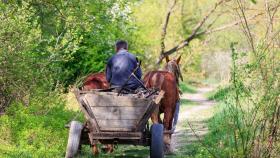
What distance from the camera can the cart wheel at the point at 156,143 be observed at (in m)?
9.19

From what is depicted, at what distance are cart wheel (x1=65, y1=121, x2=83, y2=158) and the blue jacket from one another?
1.19 metres

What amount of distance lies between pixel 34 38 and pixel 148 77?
259 centimetres

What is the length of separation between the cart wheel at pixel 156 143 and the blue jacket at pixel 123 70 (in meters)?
1.16

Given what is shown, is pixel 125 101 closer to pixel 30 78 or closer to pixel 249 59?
pixel 249 59

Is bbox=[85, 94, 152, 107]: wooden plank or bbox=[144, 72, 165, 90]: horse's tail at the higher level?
bbox=[144, 72, 165, 90]: horse's tail

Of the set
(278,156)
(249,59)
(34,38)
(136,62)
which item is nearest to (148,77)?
(136,62)

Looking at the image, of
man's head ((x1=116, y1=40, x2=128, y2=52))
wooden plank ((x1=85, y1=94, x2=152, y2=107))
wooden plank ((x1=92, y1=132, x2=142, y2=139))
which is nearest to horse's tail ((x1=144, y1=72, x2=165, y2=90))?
man's head ((x1=116, y1=40, x2=128, y2=52))

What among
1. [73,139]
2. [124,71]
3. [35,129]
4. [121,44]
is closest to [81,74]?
[35,129]

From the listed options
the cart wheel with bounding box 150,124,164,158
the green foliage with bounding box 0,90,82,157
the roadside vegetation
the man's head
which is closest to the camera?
the roadside vegetation

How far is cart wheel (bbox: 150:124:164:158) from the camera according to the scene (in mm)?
9188

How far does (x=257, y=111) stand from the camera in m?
8.30

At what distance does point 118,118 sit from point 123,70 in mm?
1328

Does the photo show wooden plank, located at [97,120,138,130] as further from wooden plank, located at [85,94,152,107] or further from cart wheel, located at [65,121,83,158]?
cart wheel, located at [65,121,83,158]

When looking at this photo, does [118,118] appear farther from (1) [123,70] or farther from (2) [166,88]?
(2) [166,88]
